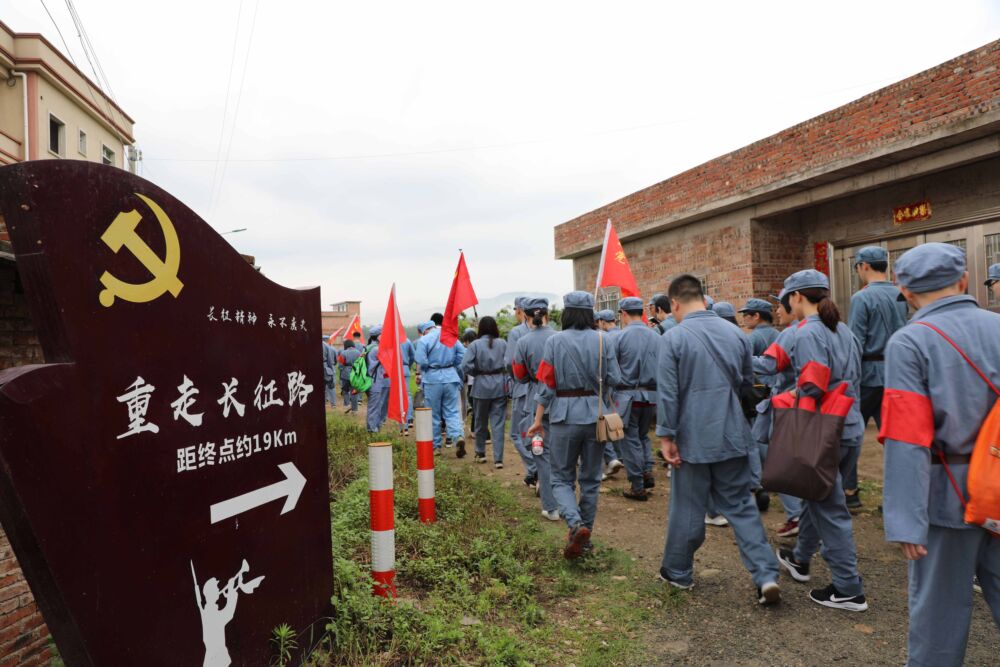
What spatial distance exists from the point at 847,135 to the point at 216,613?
906 centimetres

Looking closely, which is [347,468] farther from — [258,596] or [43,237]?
[43,237]

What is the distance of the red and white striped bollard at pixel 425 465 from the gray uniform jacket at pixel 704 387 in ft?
6.80

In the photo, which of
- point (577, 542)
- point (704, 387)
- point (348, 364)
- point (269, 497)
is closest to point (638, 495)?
point (577, 542)

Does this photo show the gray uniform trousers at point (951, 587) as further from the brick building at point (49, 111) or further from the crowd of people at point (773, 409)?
the brick building at point (49, 111)

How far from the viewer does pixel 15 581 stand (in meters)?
3.68

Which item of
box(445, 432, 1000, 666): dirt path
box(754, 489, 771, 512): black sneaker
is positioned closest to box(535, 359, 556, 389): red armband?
box(445, 432, 1000, 666): dirt path

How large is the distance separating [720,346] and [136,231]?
3.32 m

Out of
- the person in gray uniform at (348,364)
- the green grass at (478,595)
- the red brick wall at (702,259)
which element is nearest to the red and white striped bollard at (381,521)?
the green grass at (478,595)

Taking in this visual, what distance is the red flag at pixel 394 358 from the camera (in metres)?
7.69

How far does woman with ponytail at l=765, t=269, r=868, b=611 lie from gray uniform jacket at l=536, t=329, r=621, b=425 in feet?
4.34

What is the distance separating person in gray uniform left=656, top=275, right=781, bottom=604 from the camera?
3947 millimetres

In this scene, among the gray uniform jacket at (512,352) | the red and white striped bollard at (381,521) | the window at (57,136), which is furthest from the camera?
the window at (57,136)

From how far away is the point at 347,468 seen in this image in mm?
7676

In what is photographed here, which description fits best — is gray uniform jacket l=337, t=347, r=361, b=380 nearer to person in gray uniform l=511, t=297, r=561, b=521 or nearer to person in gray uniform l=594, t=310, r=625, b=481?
person in gray uniform l=594, t=310, r=625, b=481
